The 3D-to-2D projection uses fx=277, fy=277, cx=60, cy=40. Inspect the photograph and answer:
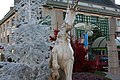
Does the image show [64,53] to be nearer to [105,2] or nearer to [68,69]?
[68,69]

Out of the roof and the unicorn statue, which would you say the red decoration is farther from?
the roof

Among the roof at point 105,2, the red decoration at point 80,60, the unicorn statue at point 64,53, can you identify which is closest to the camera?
the unicorn statue at point 64,53

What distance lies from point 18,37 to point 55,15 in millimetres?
24683

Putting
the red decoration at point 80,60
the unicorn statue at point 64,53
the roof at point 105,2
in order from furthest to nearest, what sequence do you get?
the roof at point 105,2
the red decoration at point 80,60
the unicorn statue at point 64,53

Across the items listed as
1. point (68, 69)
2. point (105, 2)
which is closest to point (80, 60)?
point (68, 69)

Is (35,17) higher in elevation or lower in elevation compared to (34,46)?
higher

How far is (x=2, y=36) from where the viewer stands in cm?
4406

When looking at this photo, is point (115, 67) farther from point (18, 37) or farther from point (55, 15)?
point (55, 15)

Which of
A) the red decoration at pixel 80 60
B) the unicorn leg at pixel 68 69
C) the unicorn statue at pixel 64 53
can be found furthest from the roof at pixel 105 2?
the unicorn leg at pixel 68 69

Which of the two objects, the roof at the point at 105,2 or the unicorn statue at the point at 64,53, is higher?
the roof at the point at 105,2

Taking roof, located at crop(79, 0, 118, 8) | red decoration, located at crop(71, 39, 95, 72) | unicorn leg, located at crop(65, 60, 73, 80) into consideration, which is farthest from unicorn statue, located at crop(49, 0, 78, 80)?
roof, located at crop(79, 0, 118, 8)

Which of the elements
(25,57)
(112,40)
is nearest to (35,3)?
(25,57)

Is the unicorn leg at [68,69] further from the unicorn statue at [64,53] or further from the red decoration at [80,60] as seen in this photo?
the red decoration at [80,60]

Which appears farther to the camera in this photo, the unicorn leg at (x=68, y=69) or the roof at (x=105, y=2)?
the roof at (x=105, y=2)
